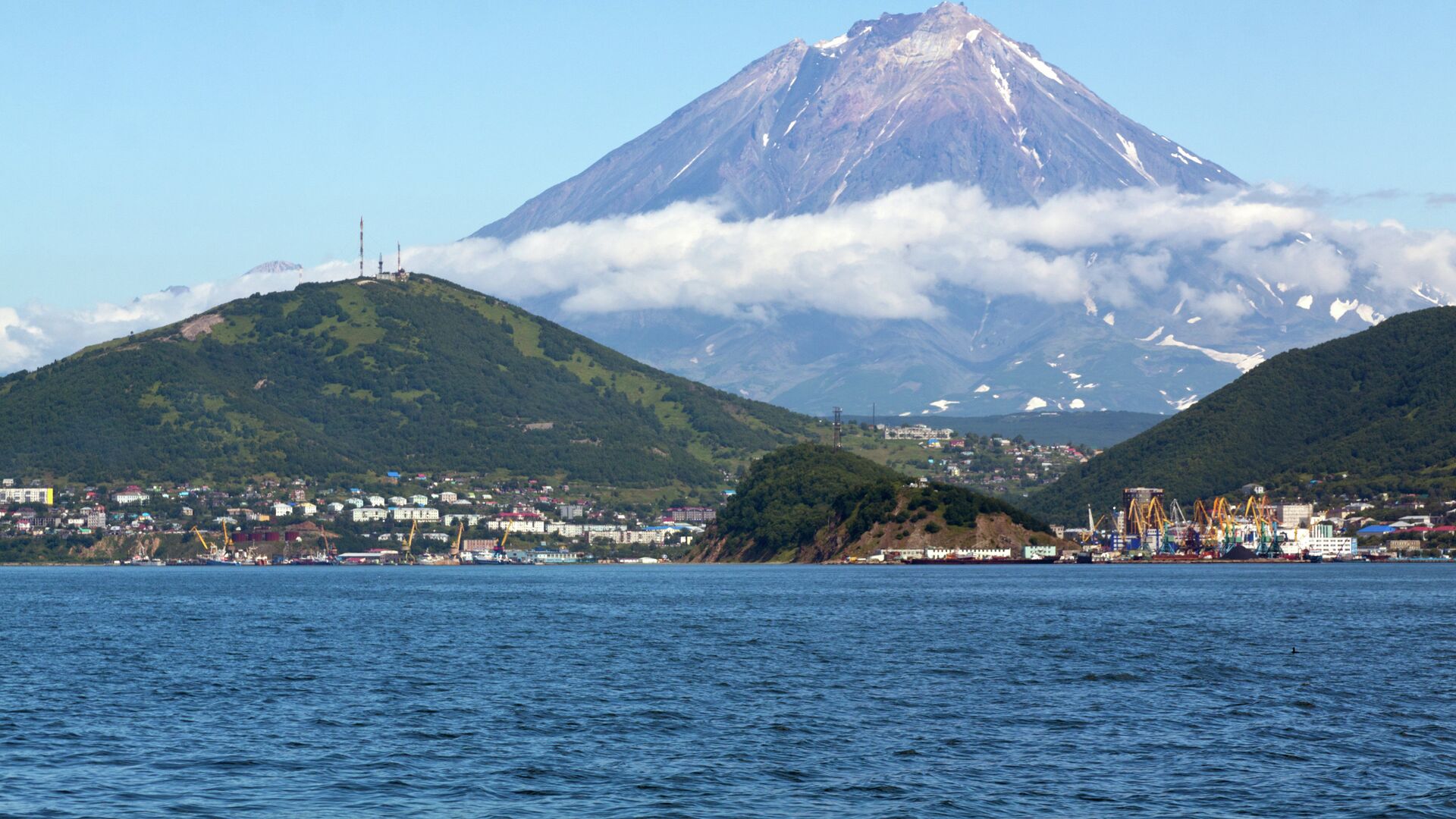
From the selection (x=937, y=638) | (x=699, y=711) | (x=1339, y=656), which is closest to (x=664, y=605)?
(x=937, y=638)

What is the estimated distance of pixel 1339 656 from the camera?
81625mm

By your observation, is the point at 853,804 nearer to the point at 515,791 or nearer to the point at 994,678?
the point at 515,791

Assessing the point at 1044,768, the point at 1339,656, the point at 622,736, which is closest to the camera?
the point at 1044,768

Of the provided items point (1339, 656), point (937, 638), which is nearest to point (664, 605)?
point (937, 638)

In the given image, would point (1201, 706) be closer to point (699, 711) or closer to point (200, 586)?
point (699, 711)

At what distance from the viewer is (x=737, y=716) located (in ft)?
198

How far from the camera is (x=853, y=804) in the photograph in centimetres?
4312

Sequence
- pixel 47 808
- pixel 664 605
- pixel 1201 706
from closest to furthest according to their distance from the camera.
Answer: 1. pixel 47 808
2. pixel 1201 706
3. pixel 664 605

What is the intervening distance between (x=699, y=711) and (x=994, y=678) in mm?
16262

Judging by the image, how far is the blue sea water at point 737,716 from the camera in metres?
44.4

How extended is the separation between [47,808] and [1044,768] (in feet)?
87.5

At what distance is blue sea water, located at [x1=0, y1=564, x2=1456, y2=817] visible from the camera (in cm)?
4441

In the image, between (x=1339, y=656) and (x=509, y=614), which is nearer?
(x=1339, y=656)

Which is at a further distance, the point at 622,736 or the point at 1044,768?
the point at 622,736
